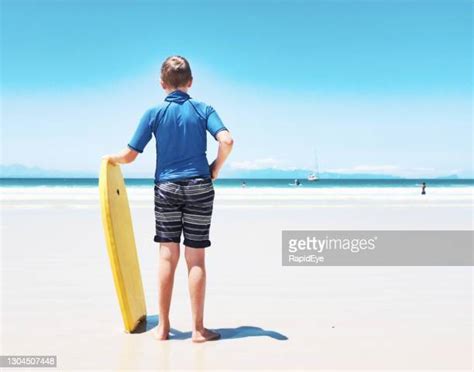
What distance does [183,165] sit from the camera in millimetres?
3217

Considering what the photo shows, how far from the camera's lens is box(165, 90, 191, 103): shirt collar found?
129 inches

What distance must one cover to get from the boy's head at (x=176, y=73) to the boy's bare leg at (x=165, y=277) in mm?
1025

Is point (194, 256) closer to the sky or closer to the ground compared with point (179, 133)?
closer to the ground

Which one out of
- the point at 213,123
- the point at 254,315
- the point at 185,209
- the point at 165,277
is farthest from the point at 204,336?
the point at 213,123

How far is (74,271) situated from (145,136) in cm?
289

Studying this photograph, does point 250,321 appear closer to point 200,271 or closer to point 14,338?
point 200,271

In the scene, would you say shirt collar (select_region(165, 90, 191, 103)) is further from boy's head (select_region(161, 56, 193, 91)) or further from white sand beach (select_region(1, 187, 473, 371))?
white sand beach (select_region(1, 187, 473, 371))

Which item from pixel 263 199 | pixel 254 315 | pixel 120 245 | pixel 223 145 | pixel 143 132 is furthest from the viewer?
pixel 263 199

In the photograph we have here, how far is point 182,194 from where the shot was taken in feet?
10.4

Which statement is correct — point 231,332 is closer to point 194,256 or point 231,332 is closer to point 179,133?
point 194,256

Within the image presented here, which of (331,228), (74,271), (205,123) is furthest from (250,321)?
(331,228)

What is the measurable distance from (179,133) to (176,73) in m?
0.38

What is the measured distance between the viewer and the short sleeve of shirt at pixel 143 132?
3.26 m

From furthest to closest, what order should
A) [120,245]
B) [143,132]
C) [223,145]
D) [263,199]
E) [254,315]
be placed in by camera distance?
[263,199], [254,315], [120,245], [143,132], [223,145]
